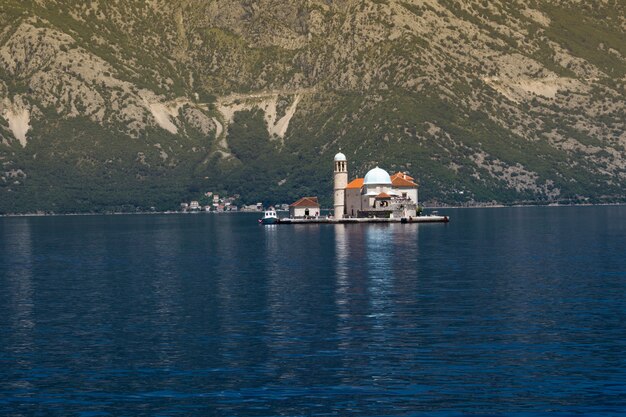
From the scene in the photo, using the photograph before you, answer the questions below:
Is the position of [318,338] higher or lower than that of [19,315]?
lower

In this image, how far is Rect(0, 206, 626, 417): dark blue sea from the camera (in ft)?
169

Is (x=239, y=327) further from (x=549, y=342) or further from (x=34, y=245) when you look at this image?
(x=34, y=245)

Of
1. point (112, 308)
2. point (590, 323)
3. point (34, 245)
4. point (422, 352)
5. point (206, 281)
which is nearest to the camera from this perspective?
point (422, 352)

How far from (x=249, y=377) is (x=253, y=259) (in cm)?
7829

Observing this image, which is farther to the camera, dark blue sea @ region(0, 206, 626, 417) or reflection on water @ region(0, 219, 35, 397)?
reflection on water @ region(0, 219, 35, 397)

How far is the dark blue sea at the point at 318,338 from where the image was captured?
5162 centimetres

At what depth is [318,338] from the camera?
6731cm

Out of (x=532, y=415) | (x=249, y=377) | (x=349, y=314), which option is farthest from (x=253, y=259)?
(x=532, y=415)

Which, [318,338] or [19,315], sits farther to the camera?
[19,315]

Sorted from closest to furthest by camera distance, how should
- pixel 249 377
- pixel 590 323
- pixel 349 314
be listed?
1. pixel 249 377
2. pixel 590 323
3. pixel 349 314

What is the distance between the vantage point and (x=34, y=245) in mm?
178625

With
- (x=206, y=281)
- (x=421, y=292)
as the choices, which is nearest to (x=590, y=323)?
(x=421, y=292)

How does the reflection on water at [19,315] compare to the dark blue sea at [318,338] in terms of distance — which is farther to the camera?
the reflection on water at [19,315]

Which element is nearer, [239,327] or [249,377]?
[249,377]
